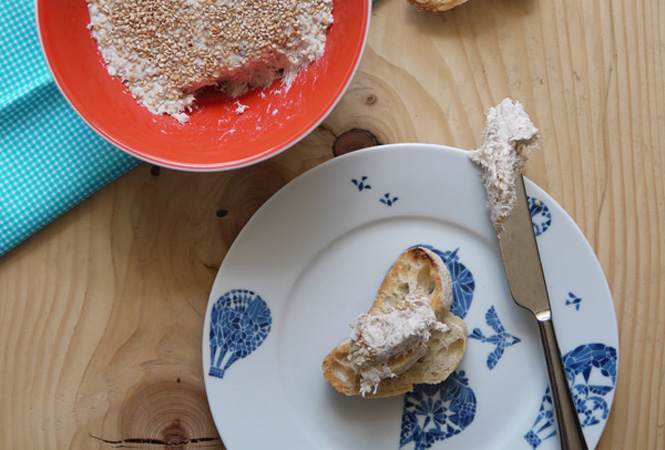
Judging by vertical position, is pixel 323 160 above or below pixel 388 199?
above

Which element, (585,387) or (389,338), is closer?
(389,338)

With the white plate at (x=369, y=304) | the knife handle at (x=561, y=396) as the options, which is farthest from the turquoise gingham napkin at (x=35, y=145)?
the knife handle at (x=561, y=396)

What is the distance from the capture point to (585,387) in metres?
1.22

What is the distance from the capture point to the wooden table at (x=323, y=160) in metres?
1.28

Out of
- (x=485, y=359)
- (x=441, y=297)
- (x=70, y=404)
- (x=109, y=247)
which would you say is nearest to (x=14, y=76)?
(x=109, y=247)

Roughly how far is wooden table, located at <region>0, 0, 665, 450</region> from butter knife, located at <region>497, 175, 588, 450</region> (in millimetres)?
146

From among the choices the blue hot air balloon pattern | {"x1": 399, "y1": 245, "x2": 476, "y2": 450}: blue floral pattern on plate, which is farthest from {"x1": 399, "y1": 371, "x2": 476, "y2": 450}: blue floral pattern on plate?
the blue hot air balloon pattern

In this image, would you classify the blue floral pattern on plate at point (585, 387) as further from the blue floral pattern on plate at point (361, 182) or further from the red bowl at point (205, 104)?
the red bowl at point (205, 104)

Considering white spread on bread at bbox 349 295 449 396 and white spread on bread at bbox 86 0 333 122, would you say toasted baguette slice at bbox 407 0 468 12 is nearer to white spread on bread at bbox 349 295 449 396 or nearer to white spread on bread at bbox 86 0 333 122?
white spread on bread at bbox 86 0 333 122

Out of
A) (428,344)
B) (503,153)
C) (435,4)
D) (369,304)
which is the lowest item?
(428,344)

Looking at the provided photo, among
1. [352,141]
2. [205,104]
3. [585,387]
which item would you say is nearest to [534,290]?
[585,387]

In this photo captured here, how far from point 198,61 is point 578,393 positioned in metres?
1.01

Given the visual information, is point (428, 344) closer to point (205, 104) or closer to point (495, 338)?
point (495, 338)

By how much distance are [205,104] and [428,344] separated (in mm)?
666
